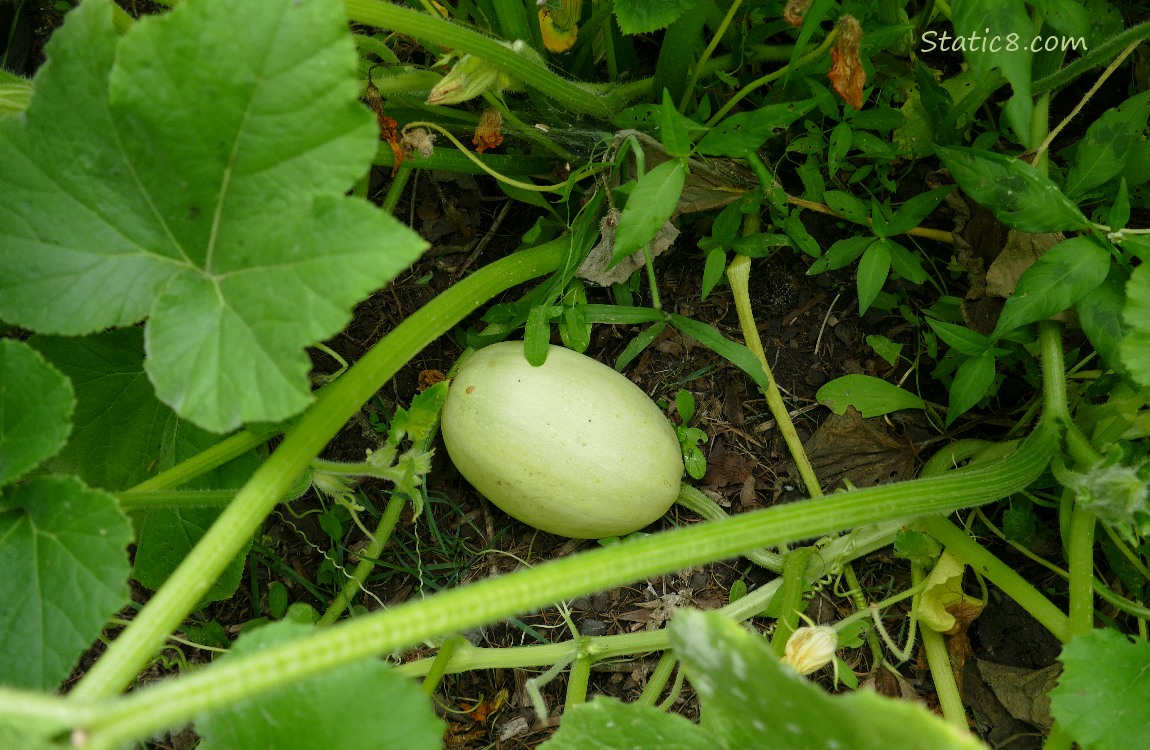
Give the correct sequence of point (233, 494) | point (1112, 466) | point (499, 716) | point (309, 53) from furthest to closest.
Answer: point (499, 716)
point (233, 494)
point (1112, 466)
point (309, 53)

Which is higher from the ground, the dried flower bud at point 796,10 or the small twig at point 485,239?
the dried flower bud at point 796,10

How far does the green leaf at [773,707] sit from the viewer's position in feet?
3.01

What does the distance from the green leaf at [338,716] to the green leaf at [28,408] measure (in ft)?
1.32

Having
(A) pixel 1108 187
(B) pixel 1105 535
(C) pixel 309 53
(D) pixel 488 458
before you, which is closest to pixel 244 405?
(C) pixel 309 53

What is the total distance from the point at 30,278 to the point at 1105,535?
2108 millimetres

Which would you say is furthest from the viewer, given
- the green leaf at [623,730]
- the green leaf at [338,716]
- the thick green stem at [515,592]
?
the green leaf at [623,730]

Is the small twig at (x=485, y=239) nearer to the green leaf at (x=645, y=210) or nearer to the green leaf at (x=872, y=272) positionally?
the green leaf at (x=645, y=210)

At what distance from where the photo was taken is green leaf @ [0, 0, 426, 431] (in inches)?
46.3

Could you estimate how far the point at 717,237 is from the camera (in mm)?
2037

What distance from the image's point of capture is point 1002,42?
1390 mm

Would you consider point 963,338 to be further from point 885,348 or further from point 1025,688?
point 1025,688

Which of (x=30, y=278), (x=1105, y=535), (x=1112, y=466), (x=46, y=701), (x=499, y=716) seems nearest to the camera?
(x=46, y=701)

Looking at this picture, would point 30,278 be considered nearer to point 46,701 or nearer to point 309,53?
point 309,53

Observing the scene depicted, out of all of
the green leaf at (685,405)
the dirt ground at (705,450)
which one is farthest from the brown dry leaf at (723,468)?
the green leaf at (685,405)
